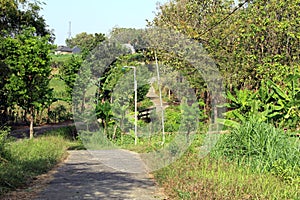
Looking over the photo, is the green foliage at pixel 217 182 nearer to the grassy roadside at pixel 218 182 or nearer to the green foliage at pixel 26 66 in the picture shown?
the grassy roadside at pixel 218 182

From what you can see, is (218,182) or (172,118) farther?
(172,118)

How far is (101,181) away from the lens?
8.88 metres

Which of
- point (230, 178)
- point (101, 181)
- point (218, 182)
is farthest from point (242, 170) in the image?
point (101, 181)

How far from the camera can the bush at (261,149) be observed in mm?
8172

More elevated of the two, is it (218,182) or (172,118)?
(172,118)

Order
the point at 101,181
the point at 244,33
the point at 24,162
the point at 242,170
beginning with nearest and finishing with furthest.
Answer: the point at 242,170 < the point at 101,181 < the point at 24,162 < the point at 244,33

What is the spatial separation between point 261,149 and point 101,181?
3.36 meters

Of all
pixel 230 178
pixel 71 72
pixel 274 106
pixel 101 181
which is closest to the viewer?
pixel 230 178

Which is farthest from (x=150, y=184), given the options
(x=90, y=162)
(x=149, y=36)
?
(x=149, y=36)

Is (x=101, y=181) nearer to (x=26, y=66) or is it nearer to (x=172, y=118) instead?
(x=26, y=66)

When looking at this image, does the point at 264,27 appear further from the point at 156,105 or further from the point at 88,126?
the point at 88,126

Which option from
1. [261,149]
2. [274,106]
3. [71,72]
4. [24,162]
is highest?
[71,72]

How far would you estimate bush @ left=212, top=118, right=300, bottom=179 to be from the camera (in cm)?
817

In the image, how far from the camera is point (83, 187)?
8.07 m
